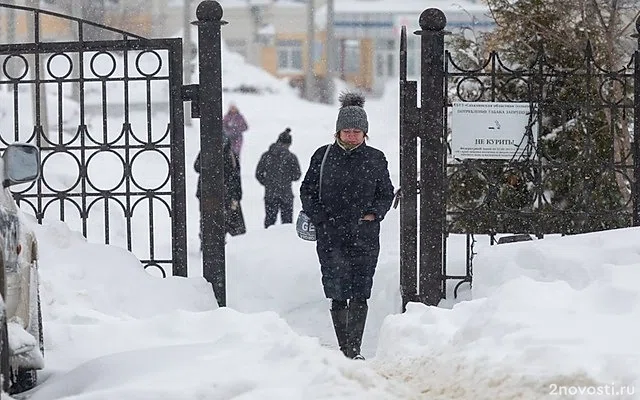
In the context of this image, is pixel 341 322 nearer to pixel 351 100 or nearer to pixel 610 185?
pixel 351 100

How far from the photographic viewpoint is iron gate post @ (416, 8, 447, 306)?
340 inches

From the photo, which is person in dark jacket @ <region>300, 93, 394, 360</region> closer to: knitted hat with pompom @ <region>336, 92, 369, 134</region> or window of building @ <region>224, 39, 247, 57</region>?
knitted hat with pompom @ <region>336, 92, 369, 134</region>

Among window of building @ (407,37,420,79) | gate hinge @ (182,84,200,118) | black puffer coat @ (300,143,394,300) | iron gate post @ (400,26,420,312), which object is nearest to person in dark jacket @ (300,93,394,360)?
black puffer coat @ (300,143,394,300)

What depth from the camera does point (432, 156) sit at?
8688 mm

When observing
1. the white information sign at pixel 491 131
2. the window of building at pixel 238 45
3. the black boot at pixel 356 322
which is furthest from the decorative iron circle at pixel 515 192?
the window of building at pixel 238 45

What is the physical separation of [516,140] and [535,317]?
3045mm

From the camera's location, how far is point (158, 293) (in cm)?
848

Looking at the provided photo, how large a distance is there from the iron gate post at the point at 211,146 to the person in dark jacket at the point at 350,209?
1.32 metres

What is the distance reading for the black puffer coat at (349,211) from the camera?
24.6ft

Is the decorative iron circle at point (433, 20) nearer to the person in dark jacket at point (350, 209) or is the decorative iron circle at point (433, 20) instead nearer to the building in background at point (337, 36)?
the person in dark jacket at point (350, 209)

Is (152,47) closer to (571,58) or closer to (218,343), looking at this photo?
(218,343)

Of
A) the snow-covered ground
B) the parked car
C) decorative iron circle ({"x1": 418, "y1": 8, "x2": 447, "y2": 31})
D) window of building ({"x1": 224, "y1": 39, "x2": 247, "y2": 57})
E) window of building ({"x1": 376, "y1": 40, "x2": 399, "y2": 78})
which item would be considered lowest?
the snow-covered ground

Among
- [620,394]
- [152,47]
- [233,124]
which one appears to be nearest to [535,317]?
[620,394]

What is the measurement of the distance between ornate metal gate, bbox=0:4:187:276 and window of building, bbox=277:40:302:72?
24.4m
